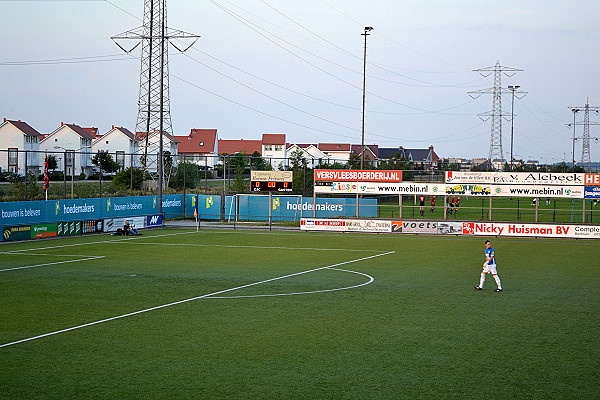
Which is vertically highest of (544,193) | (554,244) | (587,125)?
(587,125)

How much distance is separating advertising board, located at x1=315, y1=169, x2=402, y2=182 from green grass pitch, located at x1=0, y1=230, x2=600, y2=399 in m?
16.7

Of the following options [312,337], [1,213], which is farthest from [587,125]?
[312,337]

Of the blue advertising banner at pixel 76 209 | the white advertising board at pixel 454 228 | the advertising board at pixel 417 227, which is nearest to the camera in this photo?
Result: the blue advertising banner at pixel 76 209

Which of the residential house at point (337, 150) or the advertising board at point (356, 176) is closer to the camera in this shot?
the advertising board at point (356, 176)

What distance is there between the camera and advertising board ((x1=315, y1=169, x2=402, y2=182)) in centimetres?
4916

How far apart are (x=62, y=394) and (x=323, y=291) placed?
12358mm

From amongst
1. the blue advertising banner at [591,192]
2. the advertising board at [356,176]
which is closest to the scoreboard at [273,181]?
the advertising board at [356,176]

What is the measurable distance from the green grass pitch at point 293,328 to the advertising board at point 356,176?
658 inches

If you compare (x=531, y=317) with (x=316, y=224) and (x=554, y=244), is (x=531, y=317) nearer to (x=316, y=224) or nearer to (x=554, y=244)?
(x=554, y=244)

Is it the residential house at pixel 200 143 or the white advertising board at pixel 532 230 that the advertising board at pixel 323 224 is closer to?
the white advertising board at pixel 532 230

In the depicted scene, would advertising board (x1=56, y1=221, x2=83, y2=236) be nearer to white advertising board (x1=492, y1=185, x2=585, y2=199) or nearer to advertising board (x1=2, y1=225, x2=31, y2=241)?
advertising board (x1=2, y1=225, x2=31, y2=241)

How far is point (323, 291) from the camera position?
22859 mm

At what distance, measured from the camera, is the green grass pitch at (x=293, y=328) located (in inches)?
478

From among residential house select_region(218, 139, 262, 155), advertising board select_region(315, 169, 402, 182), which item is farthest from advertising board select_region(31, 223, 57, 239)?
residential house select_region(218, 139, 262, 155)
